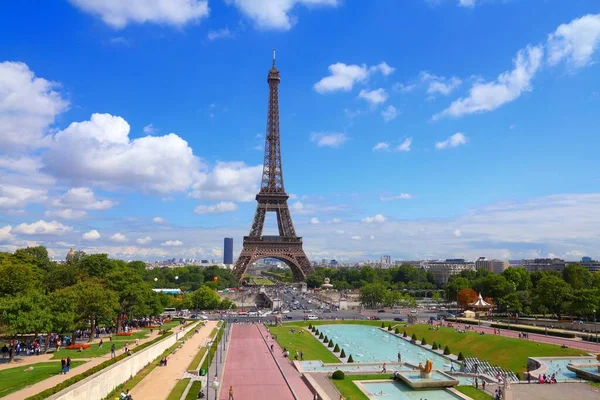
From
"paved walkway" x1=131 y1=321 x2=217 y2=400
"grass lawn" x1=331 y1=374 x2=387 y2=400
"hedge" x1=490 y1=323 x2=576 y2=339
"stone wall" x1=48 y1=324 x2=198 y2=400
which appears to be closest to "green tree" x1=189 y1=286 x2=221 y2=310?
"paved walkway" x1=131 y1=321 x2=217 y2=400

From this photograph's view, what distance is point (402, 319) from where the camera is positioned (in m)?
72.9

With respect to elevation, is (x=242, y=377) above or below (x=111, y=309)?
below

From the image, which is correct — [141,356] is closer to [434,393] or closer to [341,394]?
[341,394]

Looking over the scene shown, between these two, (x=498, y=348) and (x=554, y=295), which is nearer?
(x=498, y=348)

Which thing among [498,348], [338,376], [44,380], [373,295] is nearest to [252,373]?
[338,376]

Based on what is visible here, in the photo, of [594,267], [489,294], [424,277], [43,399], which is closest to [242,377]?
[43,399]

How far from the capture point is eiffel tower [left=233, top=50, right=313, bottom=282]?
109 m

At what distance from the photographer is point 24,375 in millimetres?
27531

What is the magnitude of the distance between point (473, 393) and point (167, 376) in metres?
18.9

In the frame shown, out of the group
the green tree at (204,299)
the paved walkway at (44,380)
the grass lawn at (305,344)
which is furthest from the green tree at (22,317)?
the green tree at (204,299)

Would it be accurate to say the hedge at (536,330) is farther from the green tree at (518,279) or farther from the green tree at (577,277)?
the green tree at (577,277)

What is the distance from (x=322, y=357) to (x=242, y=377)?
1309cm

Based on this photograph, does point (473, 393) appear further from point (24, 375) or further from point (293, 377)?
point (24, 375)

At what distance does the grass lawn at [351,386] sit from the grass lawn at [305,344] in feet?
28.3
